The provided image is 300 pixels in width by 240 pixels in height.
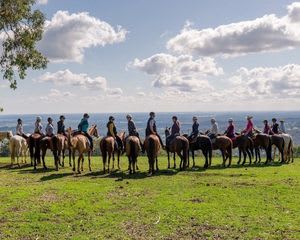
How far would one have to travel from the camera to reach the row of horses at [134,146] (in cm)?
2480

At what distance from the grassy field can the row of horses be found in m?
1.84

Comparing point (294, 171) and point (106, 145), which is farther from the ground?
point (106, 145)

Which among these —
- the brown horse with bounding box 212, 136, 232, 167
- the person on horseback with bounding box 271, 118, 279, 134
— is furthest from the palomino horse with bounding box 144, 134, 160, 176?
the person on horseback with bounding box 271, 118, 279, 134

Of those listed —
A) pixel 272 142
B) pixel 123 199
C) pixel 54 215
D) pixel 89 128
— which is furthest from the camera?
pixel 272 142

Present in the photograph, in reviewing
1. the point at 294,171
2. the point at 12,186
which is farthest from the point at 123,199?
the point at 294,171

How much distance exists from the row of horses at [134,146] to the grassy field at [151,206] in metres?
1.84

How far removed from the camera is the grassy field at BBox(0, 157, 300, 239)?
41.3ft

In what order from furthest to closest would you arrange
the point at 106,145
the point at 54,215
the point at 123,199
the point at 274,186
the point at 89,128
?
the point at 89,128, the point at 106,145, the point at 274,186, the point at 123,199, the point at 54,215

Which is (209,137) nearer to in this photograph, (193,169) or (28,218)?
(193,169)

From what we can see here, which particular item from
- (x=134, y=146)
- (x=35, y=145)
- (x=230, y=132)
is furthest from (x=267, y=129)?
(x=35, y=145)

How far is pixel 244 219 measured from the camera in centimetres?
1373

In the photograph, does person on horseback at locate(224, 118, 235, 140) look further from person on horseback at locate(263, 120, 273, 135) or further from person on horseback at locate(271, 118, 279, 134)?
person on horseback at locate(271, 118, 279, 134)

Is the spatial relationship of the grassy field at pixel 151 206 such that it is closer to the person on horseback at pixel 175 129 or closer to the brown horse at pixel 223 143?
the person on horseback at pixel 175 129

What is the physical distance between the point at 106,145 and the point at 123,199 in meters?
8.62
